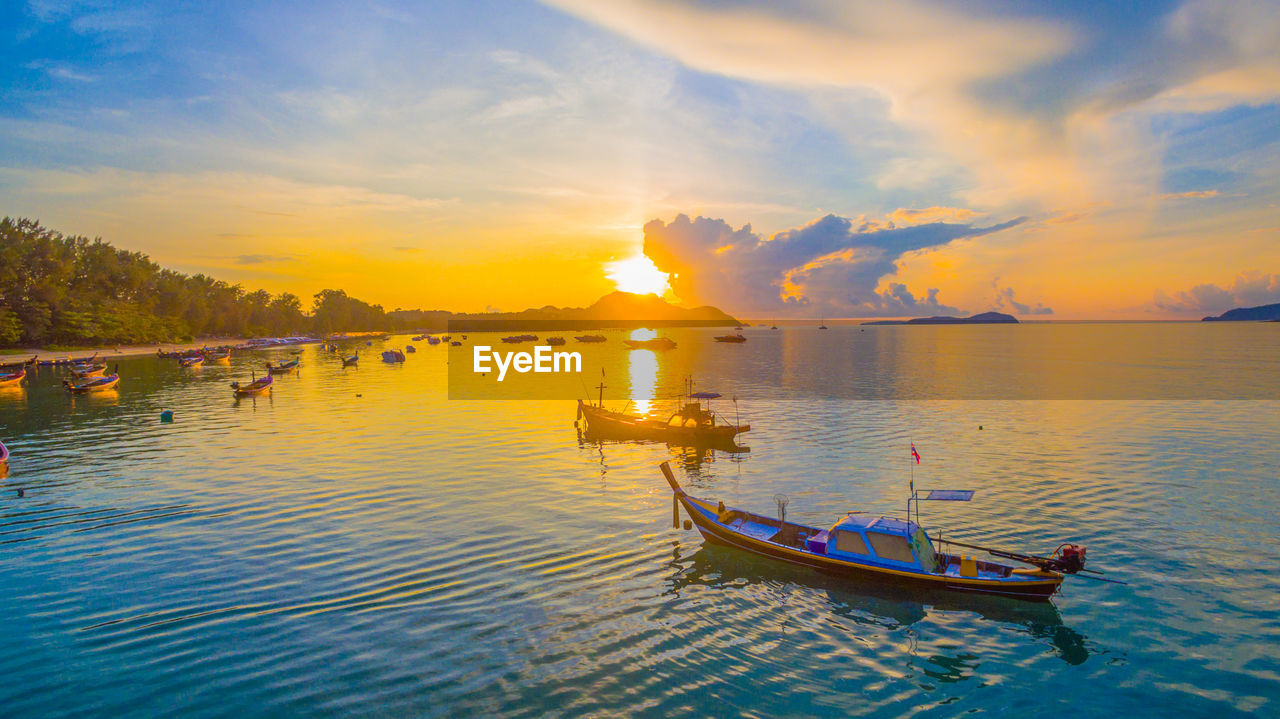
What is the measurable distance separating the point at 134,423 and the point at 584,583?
209 ft

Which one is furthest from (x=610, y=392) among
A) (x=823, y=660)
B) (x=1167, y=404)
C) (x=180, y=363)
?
(x=180, y=363)

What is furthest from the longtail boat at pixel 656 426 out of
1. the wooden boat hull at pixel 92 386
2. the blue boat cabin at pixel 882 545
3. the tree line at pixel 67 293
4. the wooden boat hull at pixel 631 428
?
the tree line at pixel 67 293

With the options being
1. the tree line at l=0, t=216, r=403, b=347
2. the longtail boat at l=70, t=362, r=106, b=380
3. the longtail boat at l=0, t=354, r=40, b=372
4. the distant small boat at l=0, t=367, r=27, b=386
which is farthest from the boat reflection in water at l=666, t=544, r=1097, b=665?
the tree line at l=0, t=216, r=403, b=347

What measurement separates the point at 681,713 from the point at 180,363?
6480 inches

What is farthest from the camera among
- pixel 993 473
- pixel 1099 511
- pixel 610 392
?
pixel 610 392

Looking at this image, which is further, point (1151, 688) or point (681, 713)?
point (1151, 688)

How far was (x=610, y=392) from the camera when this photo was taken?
4141 inches

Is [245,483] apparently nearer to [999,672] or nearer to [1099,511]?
[999,672]

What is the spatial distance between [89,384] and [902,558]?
110951 millimetres

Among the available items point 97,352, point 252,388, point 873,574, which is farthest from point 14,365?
point 873,574

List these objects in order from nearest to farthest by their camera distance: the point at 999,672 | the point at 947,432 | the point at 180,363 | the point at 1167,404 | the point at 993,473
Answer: the point at 999,672, the point at 993,473, the point at 947,432, the point at 1167,404, the point at 180,363

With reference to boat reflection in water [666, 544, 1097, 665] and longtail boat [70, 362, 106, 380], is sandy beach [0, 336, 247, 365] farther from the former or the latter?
boat reflection in water [666, 544, 1097, 665]

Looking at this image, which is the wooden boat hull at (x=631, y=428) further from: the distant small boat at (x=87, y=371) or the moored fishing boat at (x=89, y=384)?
the distant small boat at (x=87, y=371)

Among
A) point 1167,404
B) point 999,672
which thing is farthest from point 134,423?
point 1167,404
